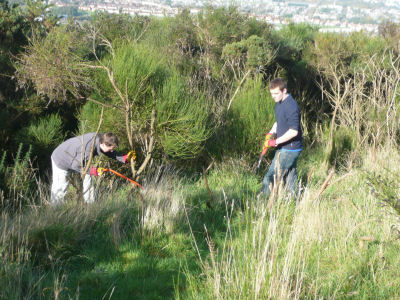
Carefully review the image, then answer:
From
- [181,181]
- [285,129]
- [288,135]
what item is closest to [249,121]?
[181,181]

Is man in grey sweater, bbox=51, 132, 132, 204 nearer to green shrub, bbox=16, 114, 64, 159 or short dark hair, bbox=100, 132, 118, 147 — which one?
short dark hair, bbox=100, 132, 118, 147

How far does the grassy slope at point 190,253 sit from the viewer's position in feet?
9.03

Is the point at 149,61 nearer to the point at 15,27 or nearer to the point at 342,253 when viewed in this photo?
the point at 342,253

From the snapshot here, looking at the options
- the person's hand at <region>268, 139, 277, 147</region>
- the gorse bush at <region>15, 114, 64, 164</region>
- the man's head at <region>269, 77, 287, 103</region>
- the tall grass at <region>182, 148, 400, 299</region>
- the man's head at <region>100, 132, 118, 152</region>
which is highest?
the man's head at <region>269, 77, 287, 103</region>

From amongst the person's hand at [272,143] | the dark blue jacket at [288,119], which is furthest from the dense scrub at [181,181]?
the person's hand at [272,143]

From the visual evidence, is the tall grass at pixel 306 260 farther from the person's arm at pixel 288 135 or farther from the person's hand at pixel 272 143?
the person's hand at pixel 272 143

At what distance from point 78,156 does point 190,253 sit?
2013 millimetres

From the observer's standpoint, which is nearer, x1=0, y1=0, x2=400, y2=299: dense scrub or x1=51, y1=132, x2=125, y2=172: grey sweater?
x1=0, y1=0, x2=400, y2=299: dense scrub

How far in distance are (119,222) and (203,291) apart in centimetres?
137

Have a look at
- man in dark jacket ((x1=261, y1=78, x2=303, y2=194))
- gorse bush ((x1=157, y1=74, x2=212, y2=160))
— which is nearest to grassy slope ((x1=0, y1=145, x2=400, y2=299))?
man in dark jacket ((x1=261, y1=78, x2=303, y2=194))

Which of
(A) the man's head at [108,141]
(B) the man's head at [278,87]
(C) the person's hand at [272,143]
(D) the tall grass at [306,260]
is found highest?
(B) the man's head at [278,87]

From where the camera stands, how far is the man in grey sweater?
4.90 m

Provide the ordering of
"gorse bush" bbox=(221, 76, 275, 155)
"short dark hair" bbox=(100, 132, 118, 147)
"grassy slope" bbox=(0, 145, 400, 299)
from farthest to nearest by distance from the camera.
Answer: "gorse bush" bbox=(221, 76, 275, 155) < "short dark hair" bbox=(100, 132, 118, 147) < "grassy slope" bbox=(0, 145, 400, 299)

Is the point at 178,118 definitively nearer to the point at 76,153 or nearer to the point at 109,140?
the point at 109,140
